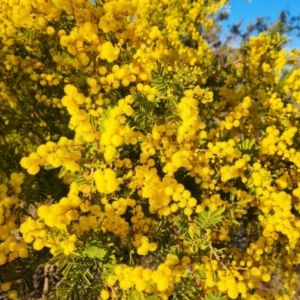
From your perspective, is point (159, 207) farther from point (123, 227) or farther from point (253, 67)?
point (253, 67)

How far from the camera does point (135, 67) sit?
9.13 ft

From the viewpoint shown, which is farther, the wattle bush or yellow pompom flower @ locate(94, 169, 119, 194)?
the wattle bush

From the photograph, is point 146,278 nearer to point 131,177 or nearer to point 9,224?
point 131,177

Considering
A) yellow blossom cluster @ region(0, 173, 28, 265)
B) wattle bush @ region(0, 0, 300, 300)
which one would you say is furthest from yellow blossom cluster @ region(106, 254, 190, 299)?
yellow blossom cluster @ region(0, 173, 28, 265)

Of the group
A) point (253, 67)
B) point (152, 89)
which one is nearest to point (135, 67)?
point (152, 89)

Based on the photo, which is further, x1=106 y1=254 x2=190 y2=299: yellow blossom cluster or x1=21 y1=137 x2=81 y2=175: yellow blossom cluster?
x1=21 y1=137 x2=81 y2=175: yellow blossom cluster

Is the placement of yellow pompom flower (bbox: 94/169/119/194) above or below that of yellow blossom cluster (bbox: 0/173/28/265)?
above

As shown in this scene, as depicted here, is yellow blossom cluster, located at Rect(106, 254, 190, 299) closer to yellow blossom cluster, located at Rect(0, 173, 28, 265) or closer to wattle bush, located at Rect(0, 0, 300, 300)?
wattle bush, located at Rect(0, 0, 300, 300)

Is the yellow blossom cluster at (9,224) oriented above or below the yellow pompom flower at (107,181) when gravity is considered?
below

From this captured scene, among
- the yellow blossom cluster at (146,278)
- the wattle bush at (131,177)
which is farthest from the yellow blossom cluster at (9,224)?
the yellow blossom cluster at (146,278)

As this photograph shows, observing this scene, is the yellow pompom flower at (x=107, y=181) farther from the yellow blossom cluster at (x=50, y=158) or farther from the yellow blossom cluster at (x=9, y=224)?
the yellow blossom cluster at (x=9, y=224)

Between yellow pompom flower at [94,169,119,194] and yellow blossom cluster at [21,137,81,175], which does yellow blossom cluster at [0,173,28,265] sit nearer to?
yellow blossom cluster at [21,137,81,175]

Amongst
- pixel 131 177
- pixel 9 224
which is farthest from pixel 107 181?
pixel 9 224

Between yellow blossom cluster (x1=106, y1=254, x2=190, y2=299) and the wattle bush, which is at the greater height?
the wattle bush
